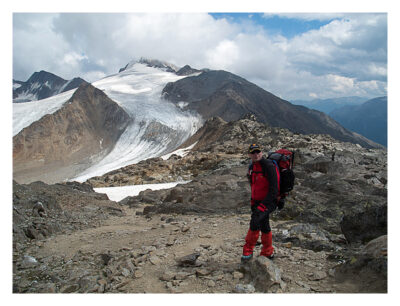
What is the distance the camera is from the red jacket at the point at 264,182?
438 centimetres

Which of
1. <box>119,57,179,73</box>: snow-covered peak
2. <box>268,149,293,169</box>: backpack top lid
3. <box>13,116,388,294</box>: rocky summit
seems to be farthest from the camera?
<box>119,57,179,73</box>: snow-covered peak

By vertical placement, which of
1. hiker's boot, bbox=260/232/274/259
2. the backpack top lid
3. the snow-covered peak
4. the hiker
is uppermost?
the snow-covered peak

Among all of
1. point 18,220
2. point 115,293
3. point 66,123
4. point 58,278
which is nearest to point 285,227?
point 115,293

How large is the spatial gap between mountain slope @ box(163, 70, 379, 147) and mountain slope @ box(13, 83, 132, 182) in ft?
77.5

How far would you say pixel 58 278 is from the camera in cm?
490

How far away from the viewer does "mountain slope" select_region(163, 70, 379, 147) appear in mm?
90625

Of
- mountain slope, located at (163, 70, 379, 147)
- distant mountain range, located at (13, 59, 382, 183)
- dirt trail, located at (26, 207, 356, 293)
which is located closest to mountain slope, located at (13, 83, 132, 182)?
distant mountain range, located at (13, 59, 382, 183)

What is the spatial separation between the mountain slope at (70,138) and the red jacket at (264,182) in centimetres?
6504

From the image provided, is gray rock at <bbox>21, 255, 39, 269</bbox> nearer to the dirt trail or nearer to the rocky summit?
the rocky summit

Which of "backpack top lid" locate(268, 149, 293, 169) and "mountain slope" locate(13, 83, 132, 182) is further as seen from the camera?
"mountain slope" locate(13, 83, 132, 182)

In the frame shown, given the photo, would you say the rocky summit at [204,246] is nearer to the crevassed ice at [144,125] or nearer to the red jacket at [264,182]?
the red jacket at [264,182]

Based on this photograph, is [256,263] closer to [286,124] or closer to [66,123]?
[66,123]

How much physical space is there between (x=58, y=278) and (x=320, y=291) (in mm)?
4151

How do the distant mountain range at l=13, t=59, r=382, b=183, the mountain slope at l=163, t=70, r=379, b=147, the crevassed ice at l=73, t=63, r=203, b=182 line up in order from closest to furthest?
the distant mountain range at l=13, t=59, r=382, b=183 < the crevassed ice at l=73, t=63, r=203, b=182 < the mountain slope at l=163, t=70, r=379, b=147
